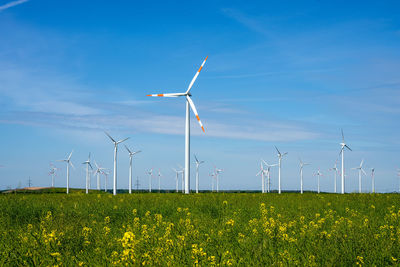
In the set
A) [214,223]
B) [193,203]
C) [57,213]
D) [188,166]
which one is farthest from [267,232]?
[188,166]

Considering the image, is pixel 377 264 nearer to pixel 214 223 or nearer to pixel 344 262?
pixel 344 262

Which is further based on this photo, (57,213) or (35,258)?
(57,213)

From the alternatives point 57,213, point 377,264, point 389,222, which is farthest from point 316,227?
point 57,213

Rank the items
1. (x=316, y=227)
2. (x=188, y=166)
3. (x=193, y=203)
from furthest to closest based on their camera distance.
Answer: (x=188, y=166)
(x=193, y=203)
(x=316, y=227)

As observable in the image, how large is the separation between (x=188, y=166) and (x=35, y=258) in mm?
27720

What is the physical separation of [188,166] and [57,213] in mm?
19094

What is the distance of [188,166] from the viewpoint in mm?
35812

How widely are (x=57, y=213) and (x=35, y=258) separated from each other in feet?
32.5

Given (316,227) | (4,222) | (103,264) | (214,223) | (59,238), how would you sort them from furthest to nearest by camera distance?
(4,222), (214,223), (316,227), (59,238), (103,264)

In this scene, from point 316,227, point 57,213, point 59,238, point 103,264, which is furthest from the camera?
point 57,213

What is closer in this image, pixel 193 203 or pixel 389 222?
pixel 389 222

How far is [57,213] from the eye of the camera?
57.7 ft

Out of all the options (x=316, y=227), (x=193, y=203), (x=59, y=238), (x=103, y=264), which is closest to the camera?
(x=103, y=264)

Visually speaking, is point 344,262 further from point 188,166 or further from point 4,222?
point 188,166
